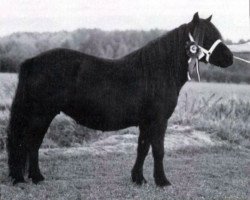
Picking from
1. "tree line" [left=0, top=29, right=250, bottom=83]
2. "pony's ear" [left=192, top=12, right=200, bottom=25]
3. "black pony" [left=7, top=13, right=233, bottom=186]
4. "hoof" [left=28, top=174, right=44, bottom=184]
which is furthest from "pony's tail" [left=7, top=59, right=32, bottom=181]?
"tree line" [left=0, top=29, right=250, bottom=83]

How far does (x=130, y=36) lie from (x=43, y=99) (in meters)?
13.6

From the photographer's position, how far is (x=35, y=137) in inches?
287

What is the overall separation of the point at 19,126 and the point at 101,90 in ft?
4.19

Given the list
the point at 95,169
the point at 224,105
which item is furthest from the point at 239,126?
the point at 95,169

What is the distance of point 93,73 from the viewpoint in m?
7.16

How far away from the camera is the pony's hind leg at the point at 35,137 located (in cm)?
714

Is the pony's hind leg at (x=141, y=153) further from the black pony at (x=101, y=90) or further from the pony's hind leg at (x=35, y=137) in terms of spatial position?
the pony's hind leg at (x=35, y=137)

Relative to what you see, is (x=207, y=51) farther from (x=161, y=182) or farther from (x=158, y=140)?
(x=161, y=182)

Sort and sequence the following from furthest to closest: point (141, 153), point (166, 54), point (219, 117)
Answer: point (219, 117), point (141, 153), point (166, 54)

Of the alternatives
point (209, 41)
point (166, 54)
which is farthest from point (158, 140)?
point (209, 41)

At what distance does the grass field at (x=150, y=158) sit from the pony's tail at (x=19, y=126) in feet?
0.98

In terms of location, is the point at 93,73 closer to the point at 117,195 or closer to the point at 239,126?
the point at 117,195

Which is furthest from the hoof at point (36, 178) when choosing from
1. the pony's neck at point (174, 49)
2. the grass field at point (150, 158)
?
the pony's neck at point (174, 49)

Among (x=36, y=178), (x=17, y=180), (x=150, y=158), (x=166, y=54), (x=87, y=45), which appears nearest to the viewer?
(x=17, y=180)
